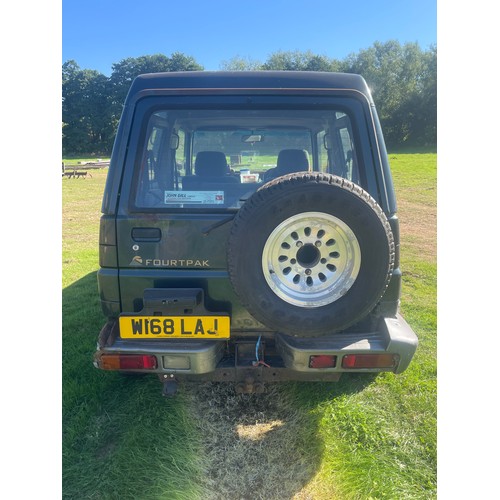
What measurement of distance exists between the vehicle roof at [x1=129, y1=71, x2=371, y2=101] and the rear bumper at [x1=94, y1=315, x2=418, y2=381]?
1469mm

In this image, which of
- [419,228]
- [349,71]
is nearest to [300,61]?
[349,71]

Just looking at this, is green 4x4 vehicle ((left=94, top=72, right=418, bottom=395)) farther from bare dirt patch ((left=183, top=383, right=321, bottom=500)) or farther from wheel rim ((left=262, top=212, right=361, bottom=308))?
bare dirt patch ((left=183, top=383, right=321, bottom=500))

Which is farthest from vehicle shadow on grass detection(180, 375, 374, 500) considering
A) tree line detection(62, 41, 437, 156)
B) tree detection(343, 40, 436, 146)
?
tree detection(343, 40, 436, 146)

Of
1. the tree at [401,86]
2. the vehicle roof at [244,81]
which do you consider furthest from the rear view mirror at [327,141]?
the tree at [401,86]

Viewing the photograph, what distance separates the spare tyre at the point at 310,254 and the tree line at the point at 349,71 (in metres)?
33.2

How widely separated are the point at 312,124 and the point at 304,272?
1134 mm

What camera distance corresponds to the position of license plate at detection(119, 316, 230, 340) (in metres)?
2.28

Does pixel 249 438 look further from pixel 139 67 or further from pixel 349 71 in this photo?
pixel 139 67

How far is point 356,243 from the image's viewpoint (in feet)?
7.00

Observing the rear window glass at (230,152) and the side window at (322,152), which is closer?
the rear window glass at (230,152)

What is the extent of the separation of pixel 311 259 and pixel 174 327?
2.91 ft

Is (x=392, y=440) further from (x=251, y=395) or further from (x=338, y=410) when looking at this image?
(x=251, y=395)

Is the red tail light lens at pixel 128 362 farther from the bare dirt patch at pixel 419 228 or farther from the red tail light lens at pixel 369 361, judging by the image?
the bare dirt patch at pixel 419 228

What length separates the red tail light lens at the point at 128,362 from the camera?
228 cm
